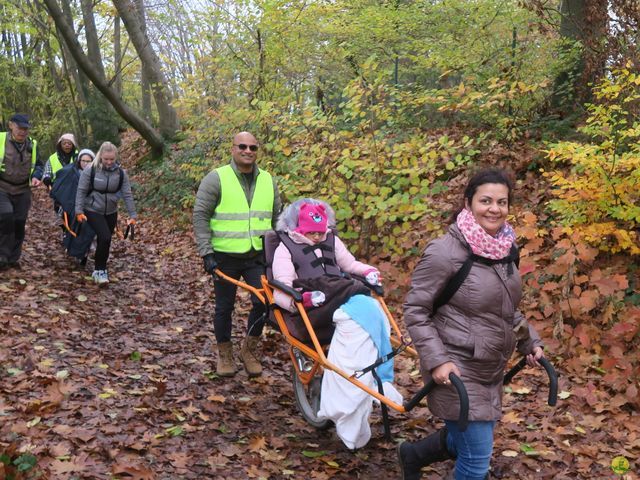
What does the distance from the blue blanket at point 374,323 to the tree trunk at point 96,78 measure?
14054 millimetres

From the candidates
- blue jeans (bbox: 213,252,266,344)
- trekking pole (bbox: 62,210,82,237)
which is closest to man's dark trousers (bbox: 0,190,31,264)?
trekking pole (bbox: 62,210,82,237)

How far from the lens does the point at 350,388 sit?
166 inches

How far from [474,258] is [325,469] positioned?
222 centimetres

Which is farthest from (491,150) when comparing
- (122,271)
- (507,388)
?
(122,271)

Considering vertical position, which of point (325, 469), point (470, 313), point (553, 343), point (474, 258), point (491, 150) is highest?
point (491, 150)

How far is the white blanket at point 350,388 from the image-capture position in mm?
4195

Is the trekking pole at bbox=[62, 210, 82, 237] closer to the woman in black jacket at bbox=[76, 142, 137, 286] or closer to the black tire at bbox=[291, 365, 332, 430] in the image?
the woman in black jacket at bbox=[76, 142, 137, 286]

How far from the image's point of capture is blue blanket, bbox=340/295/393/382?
4250 millimetres

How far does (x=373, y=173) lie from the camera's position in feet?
28.5

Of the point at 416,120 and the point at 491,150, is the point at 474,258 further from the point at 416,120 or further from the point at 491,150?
the point at 416,120

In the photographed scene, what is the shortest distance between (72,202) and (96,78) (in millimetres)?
7590

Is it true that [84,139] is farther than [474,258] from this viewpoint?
Yes

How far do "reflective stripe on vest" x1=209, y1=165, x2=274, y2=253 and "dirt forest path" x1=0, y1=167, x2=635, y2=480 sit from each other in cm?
142

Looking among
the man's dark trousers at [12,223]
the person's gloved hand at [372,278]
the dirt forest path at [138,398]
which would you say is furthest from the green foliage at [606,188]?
the man's dark trousers at [12,223]
